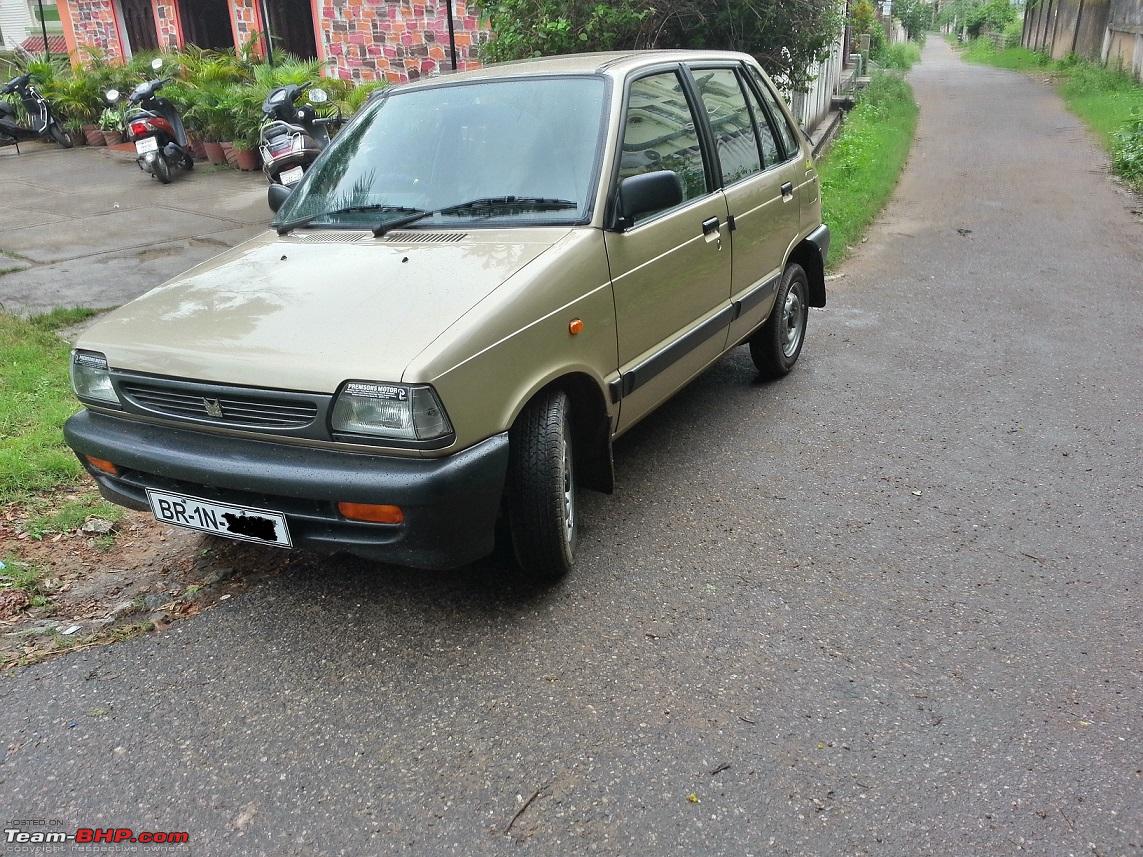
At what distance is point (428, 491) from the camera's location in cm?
279

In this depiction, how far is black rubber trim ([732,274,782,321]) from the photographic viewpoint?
471 cm

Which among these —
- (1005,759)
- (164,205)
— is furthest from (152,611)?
(164,205)

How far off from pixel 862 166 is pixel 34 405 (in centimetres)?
996

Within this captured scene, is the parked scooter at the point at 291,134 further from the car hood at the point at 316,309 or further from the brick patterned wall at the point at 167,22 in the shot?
the brick patterned wall at the point at 167,22

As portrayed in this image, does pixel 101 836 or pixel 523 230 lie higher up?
pixel 523 230

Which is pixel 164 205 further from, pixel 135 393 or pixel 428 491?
pixel 428 491

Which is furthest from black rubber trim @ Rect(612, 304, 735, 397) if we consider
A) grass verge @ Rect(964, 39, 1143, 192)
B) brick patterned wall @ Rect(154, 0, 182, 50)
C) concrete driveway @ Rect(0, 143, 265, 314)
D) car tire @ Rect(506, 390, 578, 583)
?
brick patterned wall @ Rect(154, 0, 182, 50)

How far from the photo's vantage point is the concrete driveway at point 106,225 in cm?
736

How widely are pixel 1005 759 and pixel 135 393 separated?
291 cm

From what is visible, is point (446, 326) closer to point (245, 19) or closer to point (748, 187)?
point (748, 187)

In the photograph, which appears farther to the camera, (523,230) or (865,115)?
(865,115)

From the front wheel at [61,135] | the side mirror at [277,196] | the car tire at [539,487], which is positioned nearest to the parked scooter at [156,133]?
the front wheel at [61,135]

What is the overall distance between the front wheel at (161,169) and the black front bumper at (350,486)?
962cm

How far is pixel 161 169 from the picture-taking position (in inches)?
453
